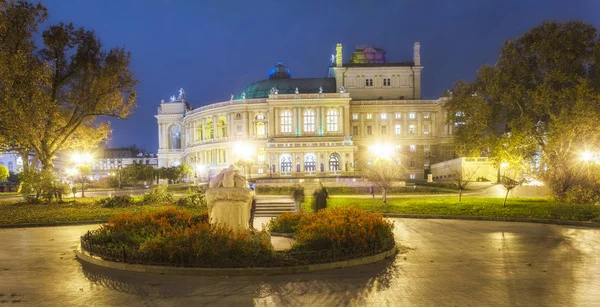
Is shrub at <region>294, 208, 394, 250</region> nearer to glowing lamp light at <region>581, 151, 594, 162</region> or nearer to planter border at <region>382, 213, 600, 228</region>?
planter border at <region>382, 213, 600, 228</region>

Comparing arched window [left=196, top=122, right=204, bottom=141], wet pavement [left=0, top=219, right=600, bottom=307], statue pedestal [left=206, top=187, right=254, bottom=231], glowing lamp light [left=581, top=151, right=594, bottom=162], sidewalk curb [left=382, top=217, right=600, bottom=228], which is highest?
arched window [left=196, top=122, right=204, bottom=141]

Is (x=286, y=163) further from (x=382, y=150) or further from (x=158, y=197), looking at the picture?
(x=158, y=197)

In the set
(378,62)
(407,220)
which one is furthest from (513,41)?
(378,62)

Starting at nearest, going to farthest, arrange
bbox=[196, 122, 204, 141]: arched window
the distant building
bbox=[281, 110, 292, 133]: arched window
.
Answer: bbox=[281, 110, 292, 133]: arched window, bbox=[196, 122, 204, 141]: arched window, the distant building

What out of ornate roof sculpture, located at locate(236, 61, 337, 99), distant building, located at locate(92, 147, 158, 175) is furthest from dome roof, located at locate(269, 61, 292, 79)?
distant building, located at locate(92, 147, 158, 175)

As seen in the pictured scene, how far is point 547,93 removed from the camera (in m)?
34.8

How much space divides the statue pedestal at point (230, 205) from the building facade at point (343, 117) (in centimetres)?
7691

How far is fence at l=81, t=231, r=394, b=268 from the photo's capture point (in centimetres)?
1205

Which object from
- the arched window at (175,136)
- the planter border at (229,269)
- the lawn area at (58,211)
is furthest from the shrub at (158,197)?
the arched window at (175,136)

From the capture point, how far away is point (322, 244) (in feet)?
43.8

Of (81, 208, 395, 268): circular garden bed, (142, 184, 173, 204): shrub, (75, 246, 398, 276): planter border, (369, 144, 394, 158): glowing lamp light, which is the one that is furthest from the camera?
(369, 144, 394, 158): glowing lamp light

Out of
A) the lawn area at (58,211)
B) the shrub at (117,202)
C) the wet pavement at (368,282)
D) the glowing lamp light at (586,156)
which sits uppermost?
the glowing lamp light at (586,156)

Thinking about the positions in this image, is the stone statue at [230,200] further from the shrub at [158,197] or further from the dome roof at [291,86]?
the dome roof at [291,86]

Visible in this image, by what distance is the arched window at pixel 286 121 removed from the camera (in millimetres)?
98625
